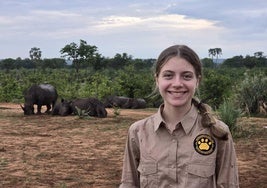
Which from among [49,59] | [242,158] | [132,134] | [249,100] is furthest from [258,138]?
[49,59]

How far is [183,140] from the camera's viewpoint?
2.25m

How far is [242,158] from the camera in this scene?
8.27 meters

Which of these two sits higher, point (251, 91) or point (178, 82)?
point (178, 82)

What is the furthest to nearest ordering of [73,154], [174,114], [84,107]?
1. [84,107]
2. [73,154]
3. [174,114]

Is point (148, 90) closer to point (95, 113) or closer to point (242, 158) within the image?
point (95, 113)

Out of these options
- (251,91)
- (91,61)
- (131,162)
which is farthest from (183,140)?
(91,61)

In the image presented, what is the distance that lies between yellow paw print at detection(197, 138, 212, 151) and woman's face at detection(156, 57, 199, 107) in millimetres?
204

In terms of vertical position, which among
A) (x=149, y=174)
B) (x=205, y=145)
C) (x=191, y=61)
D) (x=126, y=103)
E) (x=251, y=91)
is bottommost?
(x=126, y=103)

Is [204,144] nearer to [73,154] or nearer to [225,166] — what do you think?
[225,166]

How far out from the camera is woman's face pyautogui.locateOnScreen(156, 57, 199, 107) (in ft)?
7.34

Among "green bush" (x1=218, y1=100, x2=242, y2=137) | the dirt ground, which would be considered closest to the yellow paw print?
the dirt ground

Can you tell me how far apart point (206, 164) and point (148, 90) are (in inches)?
842

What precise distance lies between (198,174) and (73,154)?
6625 millimetres

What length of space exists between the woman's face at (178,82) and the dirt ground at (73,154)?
426 centimetres
